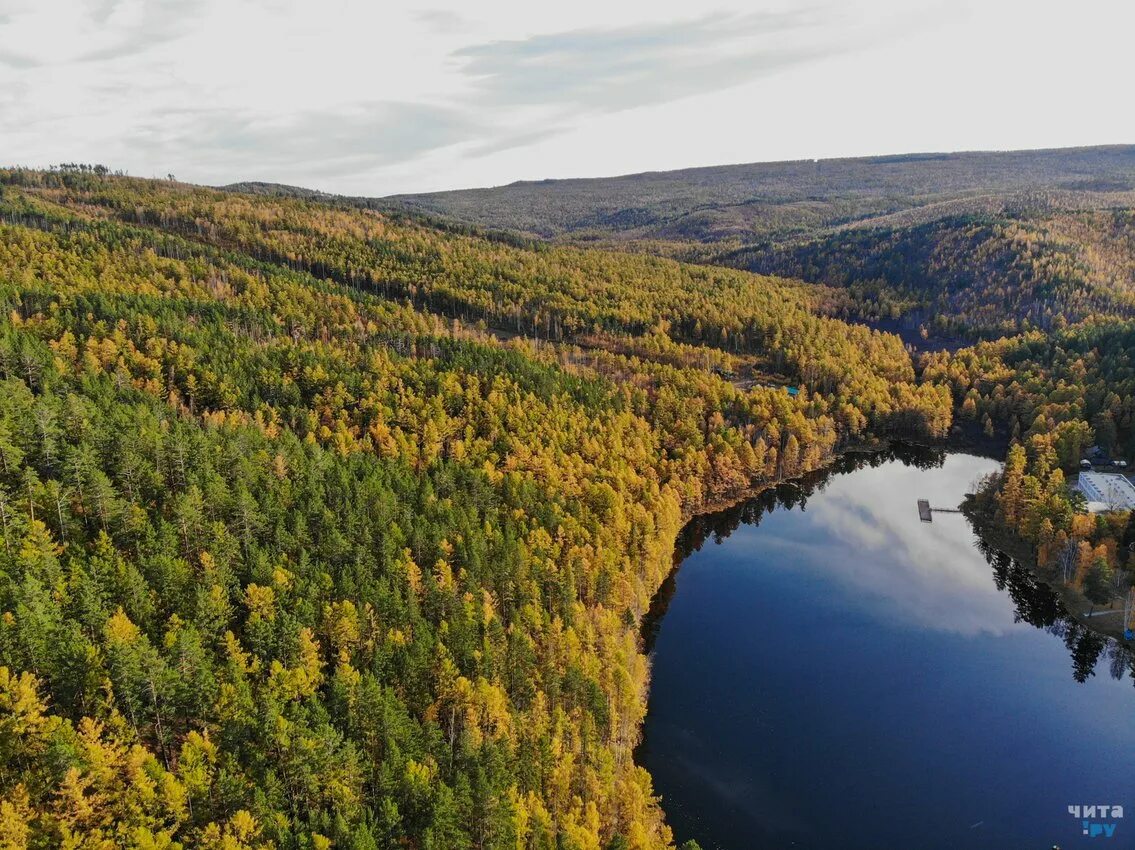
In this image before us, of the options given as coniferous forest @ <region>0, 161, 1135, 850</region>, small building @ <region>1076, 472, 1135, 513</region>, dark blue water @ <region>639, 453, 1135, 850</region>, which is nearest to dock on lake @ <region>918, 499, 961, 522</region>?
dark blue water @ <region>639, 453, 1135, 850</region>

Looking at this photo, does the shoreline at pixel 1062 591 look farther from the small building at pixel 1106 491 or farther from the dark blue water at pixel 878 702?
the small building at pixel 1106 491

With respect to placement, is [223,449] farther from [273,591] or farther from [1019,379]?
[1019,379]

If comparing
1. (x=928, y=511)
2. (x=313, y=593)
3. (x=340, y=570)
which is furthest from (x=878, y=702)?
(x=313, y=593)

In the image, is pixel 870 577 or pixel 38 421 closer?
pixel 38 421

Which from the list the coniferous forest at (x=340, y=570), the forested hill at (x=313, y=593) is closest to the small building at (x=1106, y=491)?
the coniferous forest at (x=340, y=570)

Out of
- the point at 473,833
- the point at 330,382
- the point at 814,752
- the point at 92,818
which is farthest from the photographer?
the point at 330,382

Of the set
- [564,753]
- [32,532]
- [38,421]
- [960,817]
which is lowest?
[960,817]

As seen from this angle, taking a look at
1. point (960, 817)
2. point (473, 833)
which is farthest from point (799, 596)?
point (473, 833)
